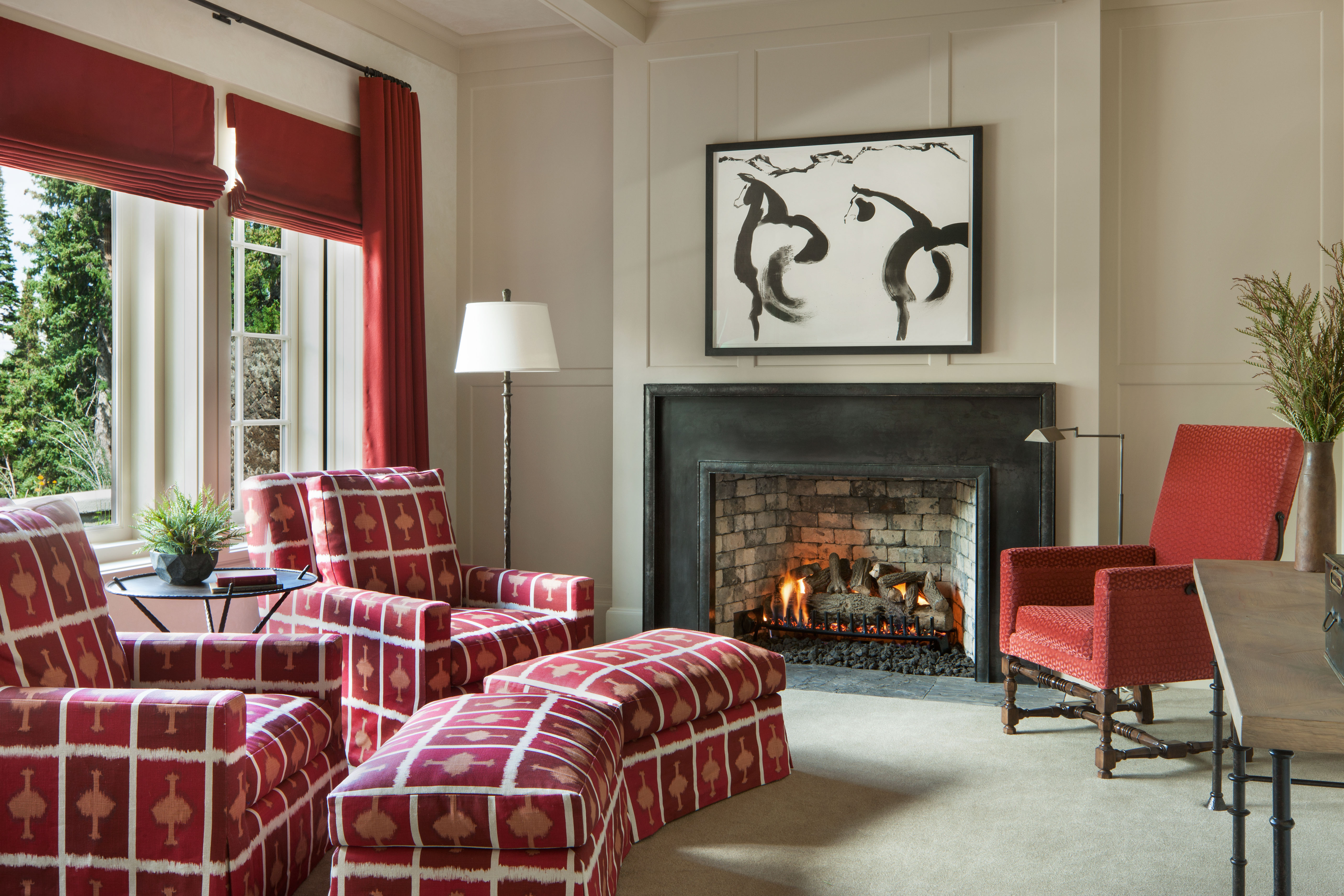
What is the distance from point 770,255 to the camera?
14.3ft

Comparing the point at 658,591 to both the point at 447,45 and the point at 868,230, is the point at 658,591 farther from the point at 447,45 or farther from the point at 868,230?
the point at 447,45

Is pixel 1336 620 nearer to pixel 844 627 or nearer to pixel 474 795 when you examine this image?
pixel 474 795

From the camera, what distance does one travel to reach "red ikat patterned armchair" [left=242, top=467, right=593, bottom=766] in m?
2.99

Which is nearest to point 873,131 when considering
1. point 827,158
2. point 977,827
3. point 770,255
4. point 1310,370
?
point 827,158

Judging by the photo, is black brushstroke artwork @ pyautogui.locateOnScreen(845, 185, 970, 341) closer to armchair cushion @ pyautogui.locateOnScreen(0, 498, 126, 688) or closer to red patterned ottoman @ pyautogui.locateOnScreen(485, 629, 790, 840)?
red patterned ottoman @ pyautogui.locateOnScreen(485, 629, 790, 840)

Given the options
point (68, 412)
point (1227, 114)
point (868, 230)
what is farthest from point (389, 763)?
point (1227, 114)

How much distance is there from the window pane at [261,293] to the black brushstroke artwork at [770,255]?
1.91 metres

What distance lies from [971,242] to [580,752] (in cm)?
281

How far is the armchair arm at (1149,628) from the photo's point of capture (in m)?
2.99

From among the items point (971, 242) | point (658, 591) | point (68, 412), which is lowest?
point (658, 591)

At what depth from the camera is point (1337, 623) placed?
1.39 metres

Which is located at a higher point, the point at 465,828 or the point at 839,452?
the point at 839,452

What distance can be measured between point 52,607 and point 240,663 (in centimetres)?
43

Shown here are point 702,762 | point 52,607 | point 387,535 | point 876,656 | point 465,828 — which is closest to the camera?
point 465,828
